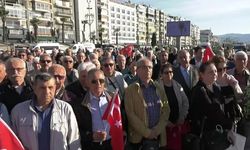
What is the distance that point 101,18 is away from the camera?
403 feet

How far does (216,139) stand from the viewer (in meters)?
4.93

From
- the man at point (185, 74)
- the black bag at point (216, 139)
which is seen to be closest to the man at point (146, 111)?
the black bag at point (216, 139)

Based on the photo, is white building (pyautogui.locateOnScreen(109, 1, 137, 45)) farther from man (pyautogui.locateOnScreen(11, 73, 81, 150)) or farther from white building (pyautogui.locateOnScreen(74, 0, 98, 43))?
man (pyautogui.locateOnScreen(11, 73, 81, 150))

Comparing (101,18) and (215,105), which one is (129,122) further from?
(101,18)

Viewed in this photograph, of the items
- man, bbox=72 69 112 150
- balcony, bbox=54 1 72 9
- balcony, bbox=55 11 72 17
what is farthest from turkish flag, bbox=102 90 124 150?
balcony, bbox=54 1 72 9

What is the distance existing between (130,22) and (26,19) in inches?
3044

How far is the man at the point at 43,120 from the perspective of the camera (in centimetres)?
371

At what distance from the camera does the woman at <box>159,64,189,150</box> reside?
5539 mm

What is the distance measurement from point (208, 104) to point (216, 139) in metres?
0.44

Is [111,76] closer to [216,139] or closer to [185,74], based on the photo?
[185,74]

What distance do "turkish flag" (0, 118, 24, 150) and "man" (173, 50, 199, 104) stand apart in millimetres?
3678

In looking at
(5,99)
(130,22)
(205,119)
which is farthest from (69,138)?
(130,22)

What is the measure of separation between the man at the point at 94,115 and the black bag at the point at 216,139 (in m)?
1.30

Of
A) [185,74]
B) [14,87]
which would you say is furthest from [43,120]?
[185,74]
